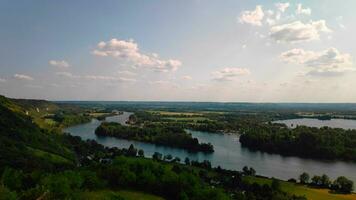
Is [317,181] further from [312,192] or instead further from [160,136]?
[160,136]

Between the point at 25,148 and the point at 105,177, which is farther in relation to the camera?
the point at 25,148

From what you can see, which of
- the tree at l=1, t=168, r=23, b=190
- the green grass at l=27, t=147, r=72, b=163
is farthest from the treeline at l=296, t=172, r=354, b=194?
the tree at l=1, t=168, r=23, b=190

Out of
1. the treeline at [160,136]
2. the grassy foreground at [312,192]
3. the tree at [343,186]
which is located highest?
the treeline at [160,136]

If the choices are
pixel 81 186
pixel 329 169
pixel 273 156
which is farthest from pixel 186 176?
pixel 273 156

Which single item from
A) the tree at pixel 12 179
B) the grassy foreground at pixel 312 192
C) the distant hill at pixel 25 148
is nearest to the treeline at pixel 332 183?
the grassy foreground at pixel 312 192

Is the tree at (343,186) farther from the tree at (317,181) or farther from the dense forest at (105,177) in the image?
the dense forest at (105,177)

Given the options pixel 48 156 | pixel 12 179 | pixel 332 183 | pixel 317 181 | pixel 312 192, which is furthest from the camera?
pixel 48 156

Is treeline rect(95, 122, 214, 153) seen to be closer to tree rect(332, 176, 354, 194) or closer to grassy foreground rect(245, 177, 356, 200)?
grassy foreground rect(245, 177, 356, 200)

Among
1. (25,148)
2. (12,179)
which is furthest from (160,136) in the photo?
(12,179)

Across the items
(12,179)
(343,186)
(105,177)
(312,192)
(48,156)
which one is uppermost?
(12,179)
